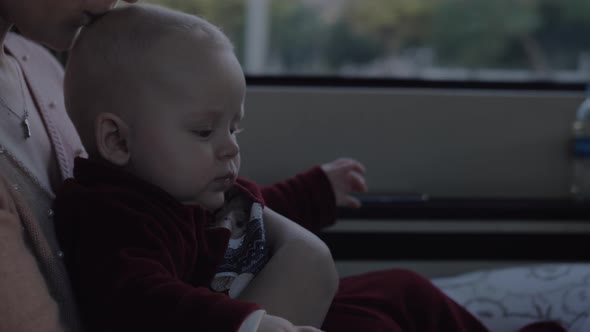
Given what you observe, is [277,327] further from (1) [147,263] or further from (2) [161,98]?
(2) [161,98]

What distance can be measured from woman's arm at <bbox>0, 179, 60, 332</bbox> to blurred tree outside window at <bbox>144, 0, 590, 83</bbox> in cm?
117

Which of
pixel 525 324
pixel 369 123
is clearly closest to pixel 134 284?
pixel 525 324

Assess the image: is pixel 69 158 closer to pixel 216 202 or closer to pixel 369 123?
pixel 216 202

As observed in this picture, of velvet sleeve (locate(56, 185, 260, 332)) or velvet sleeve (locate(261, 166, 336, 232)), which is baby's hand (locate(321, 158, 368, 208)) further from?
velvet sleeve (locate(56, 185, 260, 332))

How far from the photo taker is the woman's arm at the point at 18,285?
0.60 meters

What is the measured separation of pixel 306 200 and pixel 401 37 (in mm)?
965

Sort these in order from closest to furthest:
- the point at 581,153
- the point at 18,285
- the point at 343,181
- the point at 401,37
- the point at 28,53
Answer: the point at 18,285, the point at 28,53, the point at 343,181, the point at 581,153, the point at 401,37

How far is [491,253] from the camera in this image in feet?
5.05

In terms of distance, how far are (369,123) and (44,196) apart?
3.32ft

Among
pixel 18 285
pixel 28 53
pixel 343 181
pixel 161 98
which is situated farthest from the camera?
pixel 343 181

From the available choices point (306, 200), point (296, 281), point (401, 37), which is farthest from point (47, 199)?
point (401, 37)

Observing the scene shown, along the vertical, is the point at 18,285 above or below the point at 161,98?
below

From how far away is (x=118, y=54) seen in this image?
0.75 m

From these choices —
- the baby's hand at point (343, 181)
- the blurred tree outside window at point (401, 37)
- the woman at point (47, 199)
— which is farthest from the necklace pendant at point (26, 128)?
the blurred tree outside window at point (401, 37)
